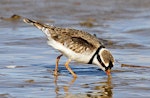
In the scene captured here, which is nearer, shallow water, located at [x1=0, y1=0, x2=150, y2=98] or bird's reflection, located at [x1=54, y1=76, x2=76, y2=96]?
bird's reflection, located at [x1=54, y1=76, x2=76, y2=96]

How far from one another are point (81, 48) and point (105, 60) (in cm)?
53

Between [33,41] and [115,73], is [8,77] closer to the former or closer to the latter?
[115,73]

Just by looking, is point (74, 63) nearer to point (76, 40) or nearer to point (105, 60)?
point (76, 40)

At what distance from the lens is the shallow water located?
8969 millimetres

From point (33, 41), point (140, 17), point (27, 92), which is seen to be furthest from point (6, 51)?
point (140, 17)

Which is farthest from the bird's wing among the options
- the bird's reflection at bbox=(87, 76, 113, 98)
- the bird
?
the bird's reflection at bbox=(87, 76, 113, 98)

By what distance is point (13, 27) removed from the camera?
14867 millimetres

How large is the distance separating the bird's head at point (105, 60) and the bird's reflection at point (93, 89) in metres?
0.21

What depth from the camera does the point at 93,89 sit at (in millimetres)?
9086

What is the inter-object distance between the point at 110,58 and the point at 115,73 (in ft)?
2.22

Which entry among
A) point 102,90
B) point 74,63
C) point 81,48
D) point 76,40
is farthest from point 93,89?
point 74,63

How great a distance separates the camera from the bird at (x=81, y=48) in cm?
979

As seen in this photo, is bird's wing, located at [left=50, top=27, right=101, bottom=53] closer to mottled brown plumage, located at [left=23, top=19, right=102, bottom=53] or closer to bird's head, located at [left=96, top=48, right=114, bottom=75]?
mottled brown plumage, located at [left=23, top=19, right=102, bottom=53]

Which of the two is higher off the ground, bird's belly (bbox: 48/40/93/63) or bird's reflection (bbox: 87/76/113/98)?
bird's belly (bbox: 48/40/93/63)
